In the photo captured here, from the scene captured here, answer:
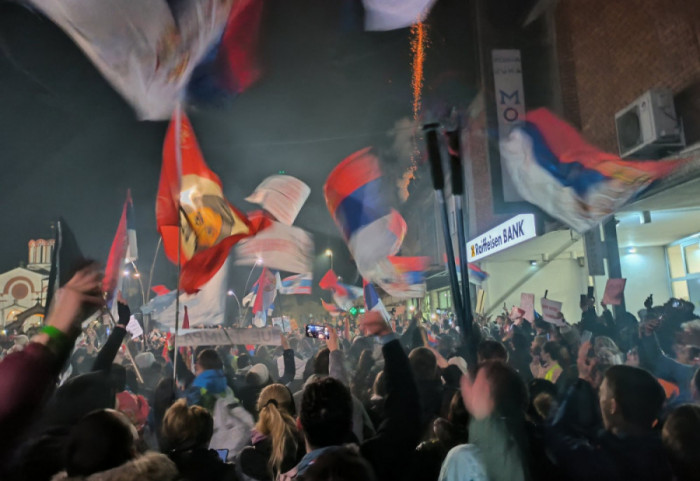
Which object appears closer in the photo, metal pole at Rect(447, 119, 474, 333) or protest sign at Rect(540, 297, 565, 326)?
metal pole at Rect(447, 119, 474, 333)

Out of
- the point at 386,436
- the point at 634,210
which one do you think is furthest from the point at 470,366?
the point at 634,210

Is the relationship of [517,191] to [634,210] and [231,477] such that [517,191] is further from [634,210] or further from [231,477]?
[231,477]

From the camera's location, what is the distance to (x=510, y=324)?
11242 mm

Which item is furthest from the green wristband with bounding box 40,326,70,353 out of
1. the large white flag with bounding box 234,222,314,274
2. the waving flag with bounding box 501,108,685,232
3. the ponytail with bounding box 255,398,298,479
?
the waving flag with bounding box 501,108,685,232

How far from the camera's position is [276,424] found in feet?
11.1

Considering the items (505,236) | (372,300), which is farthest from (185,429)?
(505,236)

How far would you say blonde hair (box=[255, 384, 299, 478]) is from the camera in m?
3.27

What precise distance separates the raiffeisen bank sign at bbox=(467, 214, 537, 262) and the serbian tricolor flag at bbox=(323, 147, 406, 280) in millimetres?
5709

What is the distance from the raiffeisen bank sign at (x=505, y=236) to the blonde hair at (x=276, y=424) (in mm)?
9228

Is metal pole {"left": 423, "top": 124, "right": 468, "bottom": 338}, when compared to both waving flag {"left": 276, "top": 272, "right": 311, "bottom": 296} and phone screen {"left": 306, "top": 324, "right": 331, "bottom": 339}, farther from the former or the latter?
waving flag {"left": 276, "top": 272, "right": 311, "bottom": 296}

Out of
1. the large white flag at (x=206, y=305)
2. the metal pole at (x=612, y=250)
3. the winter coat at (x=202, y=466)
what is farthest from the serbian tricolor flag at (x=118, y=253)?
the metal pole at (x=612, y=250)

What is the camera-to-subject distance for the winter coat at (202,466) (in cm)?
301

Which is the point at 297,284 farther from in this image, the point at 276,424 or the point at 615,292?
the point at 276,424

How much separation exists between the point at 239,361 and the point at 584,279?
11623 millimetres
